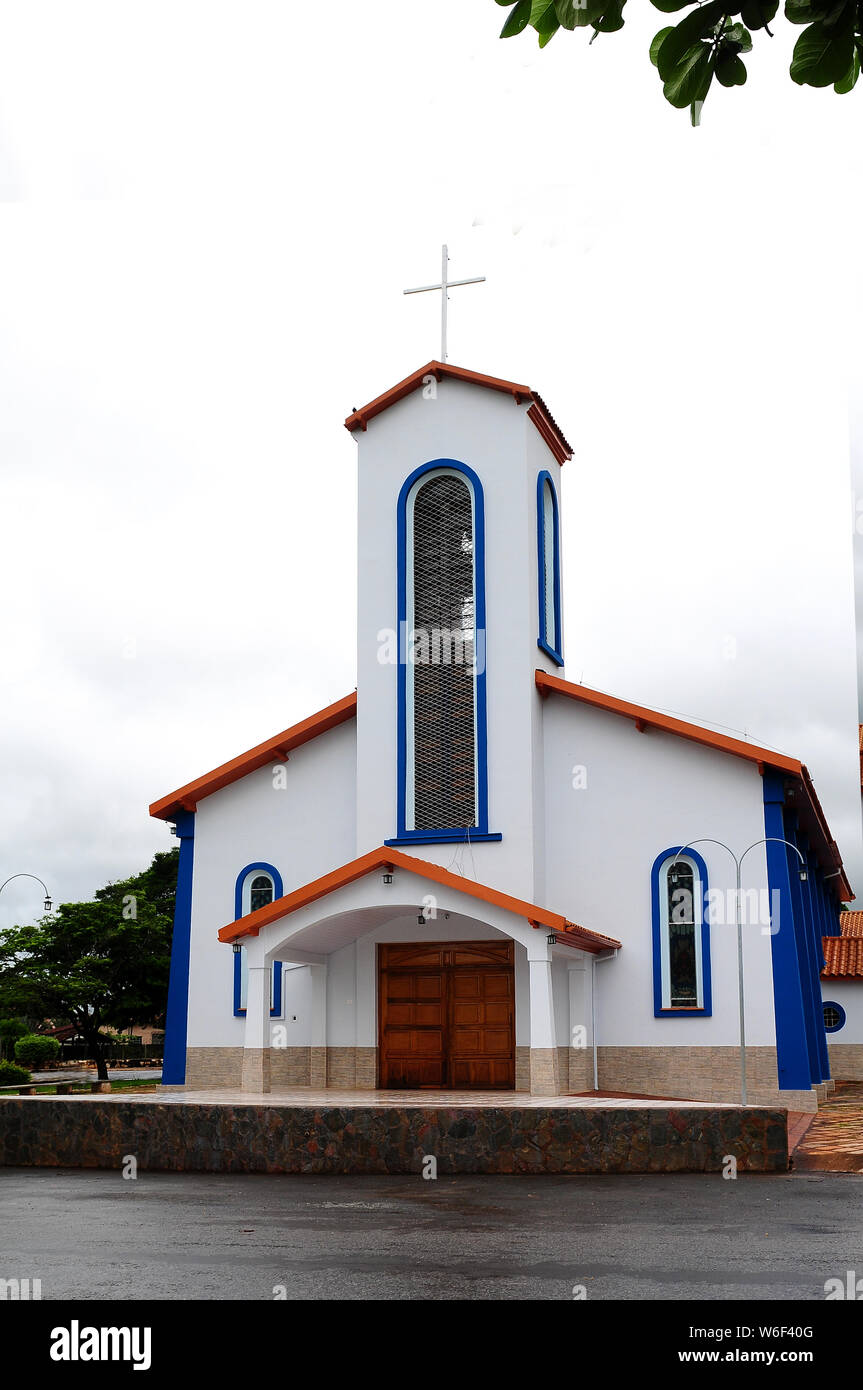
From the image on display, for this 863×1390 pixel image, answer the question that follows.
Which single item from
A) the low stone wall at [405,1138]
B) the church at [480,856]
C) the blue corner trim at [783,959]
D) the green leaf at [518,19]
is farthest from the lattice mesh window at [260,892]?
the green leaf at [518,19]

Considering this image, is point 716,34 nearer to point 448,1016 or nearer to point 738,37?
point 738,37

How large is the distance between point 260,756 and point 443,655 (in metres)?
3.55

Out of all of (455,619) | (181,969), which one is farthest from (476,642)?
(181,969)

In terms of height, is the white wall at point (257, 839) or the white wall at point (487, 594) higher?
the white wall at point (487, 594)

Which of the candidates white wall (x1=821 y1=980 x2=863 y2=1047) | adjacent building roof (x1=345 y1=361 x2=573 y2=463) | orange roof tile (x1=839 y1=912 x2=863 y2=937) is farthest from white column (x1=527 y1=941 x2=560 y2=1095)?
orange roof tile (x1=839 y1=912 x2=863 y2=937)

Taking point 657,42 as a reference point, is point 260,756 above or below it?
above

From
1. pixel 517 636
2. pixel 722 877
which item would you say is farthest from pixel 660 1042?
pixel 517 636

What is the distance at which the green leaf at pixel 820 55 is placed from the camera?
351cm

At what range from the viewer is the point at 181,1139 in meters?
15.2

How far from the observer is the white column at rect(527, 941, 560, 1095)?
1819 cm

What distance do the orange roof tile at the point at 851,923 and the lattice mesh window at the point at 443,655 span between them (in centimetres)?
2212

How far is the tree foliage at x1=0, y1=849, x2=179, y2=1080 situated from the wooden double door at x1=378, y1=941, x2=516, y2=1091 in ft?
60.3

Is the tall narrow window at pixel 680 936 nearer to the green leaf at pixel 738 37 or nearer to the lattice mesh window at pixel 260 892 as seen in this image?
the lattice mesh window at pixel 260 892

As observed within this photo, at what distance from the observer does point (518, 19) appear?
362cm
